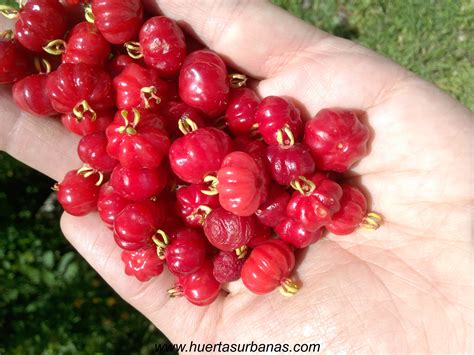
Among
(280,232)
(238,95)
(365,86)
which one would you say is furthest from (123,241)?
(365,86)

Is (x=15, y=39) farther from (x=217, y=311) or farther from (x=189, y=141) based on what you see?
(x=217, y=311)

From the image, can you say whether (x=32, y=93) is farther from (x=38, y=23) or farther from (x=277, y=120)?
(x=277, y=120)

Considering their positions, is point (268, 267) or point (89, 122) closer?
point (268, 267)

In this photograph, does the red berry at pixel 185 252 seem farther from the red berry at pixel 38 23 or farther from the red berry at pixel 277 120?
the red berry at pixel 38 23

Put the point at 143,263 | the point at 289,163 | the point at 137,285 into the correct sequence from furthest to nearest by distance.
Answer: the point at 137,285 < the point at 143,263 < the point at 289,163

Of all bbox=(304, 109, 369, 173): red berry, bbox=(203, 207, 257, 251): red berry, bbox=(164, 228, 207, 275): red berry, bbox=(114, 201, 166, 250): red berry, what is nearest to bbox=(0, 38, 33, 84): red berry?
bbox=(114, 201, 166, 250): red berry

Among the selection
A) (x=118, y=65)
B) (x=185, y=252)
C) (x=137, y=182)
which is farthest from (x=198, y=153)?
(x=118, y=65)

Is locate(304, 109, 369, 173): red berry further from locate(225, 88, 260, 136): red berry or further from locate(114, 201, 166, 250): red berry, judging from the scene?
locate(114, 201, 166, 250): red berry
